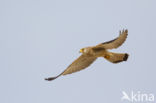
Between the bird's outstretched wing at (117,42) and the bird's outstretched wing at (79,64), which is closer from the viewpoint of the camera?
the bird's outstretched wing at (117,42)

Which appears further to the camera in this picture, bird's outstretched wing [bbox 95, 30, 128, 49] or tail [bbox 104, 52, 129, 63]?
tail [bbox 104, 52, 129, 63]

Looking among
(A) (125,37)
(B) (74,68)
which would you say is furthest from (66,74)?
(A) (125,37)

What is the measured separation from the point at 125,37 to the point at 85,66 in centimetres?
159

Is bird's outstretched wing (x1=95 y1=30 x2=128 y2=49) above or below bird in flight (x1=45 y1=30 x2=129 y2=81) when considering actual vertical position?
above

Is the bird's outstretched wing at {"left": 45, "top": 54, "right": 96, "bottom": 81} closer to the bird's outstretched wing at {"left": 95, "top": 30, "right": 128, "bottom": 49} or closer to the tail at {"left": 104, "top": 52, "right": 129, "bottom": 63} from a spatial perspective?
→ the tail at {"left": 104, "top": 52, "right": 129, "bottom": 63}

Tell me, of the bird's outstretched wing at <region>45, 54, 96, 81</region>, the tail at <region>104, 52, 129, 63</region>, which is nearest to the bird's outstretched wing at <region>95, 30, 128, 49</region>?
the tail at <region>104, 52, 129, 63</region>

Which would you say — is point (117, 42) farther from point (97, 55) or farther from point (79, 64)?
point (79, 64)

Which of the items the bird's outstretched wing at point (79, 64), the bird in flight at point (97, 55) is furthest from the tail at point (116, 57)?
the bird's outstretched wing at point (79, 64)

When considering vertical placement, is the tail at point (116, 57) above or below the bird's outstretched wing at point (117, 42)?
below

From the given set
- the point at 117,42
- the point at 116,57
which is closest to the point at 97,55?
the point at 116,57

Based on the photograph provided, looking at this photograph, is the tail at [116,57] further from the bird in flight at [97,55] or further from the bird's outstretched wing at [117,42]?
the bird's outstretched wing at [117,42]

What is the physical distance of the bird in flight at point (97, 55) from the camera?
72.3 feet

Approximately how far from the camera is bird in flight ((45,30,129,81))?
22031mm

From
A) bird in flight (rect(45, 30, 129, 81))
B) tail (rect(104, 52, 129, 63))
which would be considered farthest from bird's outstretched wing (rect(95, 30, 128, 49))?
tail (rect(104, 52, 129, 63))
